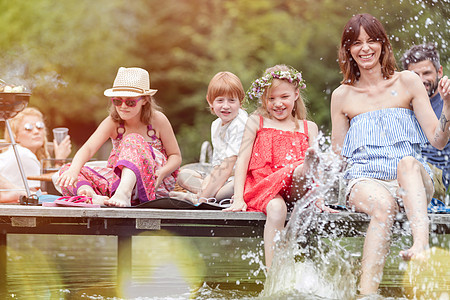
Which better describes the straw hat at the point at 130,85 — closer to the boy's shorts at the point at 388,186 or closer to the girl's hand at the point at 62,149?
the boy's shorts at the point at 388,186

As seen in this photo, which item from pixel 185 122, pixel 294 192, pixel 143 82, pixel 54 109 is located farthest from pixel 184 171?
pixel 54 109

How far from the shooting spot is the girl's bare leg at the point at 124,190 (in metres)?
4.08

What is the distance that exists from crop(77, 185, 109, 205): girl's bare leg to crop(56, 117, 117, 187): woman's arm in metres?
0.06

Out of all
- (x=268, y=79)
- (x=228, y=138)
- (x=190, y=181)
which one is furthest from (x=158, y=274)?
(x=268, y=79)

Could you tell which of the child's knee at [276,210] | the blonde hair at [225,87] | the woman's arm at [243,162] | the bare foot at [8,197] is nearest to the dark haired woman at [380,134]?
the child's knee at [276,210]

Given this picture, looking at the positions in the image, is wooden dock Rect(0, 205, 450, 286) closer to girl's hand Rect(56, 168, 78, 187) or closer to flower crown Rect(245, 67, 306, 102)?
girl's hand Rect(56, 168, 78, 187)

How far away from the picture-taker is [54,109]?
12969mm

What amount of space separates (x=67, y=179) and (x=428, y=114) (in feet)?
6.49

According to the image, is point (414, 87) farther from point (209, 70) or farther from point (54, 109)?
point (54, 109)

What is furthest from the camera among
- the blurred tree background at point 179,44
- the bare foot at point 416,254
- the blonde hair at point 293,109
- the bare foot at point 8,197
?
the blurred tree background at point 179,44

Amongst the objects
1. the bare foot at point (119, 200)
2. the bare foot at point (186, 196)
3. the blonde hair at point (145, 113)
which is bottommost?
the bare foot at point (119, 200)

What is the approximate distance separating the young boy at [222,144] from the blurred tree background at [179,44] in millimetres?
Result: 7071

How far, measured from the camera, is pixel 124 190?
416 cm

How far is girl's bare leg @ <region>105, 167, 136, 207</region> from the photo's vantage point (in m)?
4.08
